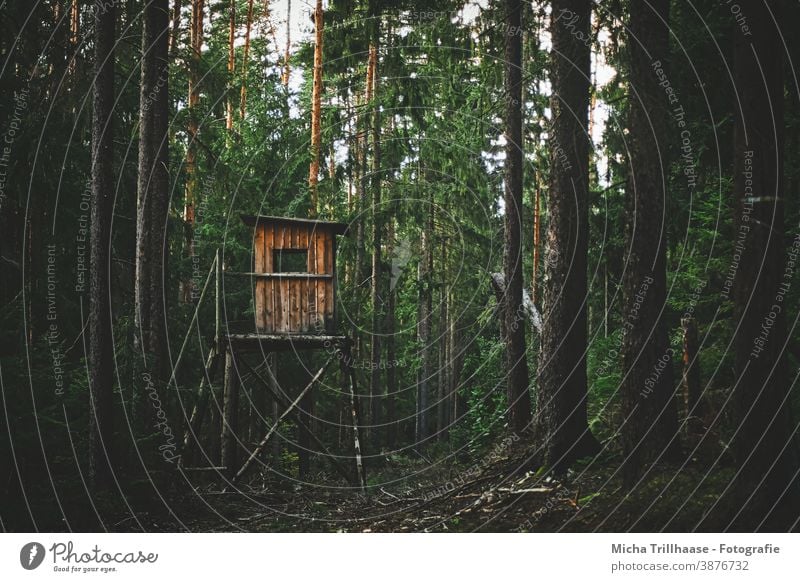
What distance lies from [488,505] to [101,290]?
565cm

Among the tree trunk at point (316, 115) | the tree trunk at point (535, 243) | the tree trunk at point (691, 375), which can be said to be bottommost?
the tree trunk at point (691, 375)

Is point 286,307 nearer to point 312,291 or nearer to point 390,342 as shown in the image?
point 312,291

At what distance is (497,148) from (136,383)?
16.5 m

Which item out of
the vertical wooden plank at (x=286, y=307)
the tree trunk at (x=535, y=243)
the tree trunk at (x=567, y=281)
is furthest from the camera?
the tree trunk at (x=535, y=243)

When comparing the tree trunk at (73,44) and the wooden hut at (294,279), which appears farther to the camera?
the wooden hut at (294,279)

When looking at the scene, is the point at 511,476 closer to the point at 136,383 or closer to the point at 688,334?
the point at 688,334

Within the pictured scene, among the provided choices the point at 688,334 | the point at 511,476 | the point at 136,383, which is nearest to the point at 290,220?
the point at 136,383

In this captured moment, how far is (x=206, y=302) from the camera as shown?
17.9 metres

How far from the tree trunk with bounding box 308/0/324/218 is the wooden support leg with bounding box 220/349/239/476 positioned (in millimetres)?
5294

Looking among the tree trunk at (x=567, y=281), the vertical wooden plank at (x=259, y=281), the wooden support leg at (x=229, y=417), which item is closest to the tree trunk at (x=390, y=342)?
the vertical wooden plank at (x=259, y=281)

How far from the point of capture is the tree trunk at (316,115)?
17.1 m

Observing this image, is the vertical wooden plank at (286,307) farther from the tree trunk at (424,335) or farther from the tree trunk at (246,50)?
the tree trunk at (424,335)
